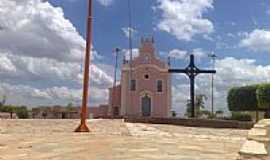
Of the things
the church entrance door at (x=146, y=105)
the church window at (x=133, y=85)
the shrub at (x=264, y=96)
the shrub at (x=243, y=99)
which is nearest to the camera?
the shrub at (x=264, y=96)

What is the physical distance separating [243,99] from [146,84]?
482 inches

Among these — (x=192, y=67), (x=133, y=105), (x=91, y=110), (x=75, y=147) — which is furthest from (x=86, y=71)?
(x=91, y=110)

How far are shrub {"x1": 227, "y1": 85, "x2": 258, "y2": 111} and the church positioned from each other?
862 centimetres

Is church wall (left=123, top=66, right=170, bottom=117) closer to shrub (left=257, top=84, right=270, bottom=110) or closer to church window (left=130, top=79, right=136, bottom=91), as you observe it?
church window (left=130, top=79, right=136, bottom=91)

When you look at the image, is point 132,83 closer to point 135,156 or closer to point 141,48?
point 141,48

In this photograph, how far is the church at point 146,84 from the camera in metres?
45.9

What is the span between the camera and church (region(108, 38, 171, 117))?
151 ft

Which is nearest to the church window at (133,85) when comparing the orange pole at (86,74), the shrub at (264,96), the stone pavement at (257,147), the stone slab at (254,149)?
the shrub at (264,96)

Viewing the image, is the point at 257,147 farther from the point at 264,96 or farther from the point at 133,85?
the point at 133,85

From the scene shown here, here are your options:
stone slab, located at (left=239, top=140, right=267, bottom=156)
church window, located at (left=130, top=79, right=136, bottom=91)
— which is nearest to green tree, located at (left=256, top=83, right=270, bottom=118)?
church window, located at (left=130, top=79, right=136, bottom=91)

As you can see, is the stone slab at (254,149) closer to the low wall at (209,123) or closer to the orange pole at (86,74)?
the orange pole at (86,74)

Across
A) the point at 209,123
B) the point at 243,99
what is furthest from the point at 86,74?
the point at 243,99

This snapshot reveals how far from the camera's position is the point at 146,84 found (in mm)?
46500

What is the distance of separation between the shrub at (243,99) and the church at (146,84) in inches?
339
